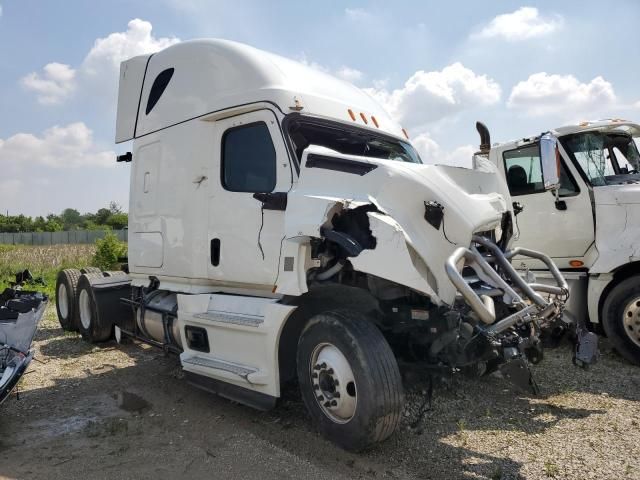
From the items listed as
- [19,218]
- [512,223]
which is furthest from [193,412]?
[19,218]

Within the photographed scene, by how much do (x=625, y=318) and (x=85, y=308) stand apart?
23.6ft

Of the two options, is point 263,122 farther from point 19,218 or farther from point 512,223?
point 19,218

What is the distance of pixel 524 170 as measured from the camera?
7.36 m

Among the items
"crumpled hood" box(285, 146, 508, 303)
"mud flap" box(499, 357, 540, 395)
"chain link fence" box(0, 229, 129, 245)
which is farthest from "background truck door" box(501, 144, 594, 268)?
"chain link fence" box(0, 229, 129, 245)

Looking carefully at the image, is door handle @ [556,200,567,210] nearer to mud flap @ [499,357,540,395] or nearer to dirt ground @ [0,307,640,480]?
dirt ground @ [0,307,640,480]

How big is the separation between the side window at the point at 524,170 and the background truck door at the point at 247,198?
4.23m

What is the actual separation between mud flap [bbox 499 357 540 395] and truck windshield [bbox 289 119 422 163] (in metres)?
2.25

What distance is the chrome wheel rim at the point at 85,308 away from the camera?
7.65 metres

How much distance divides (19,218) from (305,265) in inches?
3688

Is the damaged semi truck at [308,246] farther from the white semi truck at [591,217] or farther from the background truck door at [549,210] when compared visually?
the background truck door at [549,210]

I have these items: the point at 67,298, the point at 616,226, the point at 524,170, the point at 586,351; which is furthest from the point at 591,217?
the point at 67,298

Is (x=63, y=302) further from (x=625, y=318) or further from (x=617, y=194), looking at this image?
(x=617, y=194)

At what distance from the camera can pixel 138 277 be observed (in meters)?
6.40

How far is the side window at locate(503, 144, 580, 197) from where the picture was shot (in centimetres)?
717
